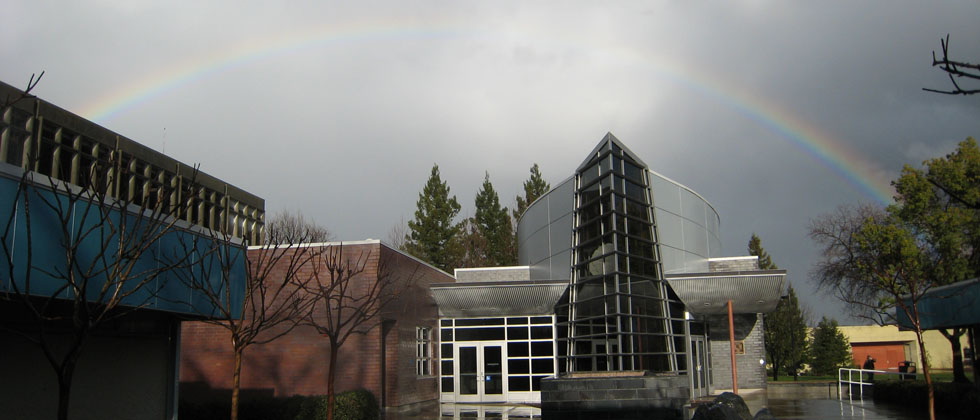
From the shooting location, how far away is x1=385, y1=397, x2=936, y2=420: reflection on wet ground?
20.9 metres

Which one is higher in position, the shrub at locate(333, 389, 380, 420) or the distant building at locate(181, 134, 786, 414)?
the distant building at locate(181, 134, 786, 414)

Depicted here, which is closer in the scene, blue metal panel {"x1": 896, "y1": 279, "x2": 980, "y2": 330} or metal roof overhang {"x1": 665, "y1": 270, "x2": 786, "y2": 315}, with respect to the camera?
blue metal panel {"x1": 896, "y1": 279, "x2": 980, "y2": 330}

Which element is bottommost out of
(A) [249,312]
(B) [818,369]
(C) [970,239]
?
(B) [818,369]

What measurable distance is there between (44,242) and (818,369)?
58.6 meters

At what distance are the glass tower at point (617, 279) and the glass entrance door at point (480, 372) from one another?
389cm

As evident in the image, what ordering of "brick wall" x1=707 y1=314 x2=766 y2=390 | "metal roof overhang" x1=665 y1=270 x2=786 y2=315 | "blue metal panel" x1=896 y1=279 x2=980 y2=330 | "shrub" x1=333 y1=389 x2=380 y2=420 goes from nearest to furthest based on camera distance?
"shrub" x1=333 y1=389 x2=380 y2=420 < "blue metal panel" x1=896 y1=279 x2=980 y2=330 < "metal roof overhang" x1=665 y1=270 x2=786 y2=315 < "brick wall" x1=707 y1=314 x2=766 y2=390

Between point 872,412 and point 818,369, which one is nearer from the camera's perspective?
point 872,412

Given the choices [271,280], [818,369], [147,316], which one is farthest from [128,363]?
[818,369]

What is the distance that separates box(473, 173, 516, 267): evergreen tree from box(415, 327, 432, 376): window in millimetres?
29572

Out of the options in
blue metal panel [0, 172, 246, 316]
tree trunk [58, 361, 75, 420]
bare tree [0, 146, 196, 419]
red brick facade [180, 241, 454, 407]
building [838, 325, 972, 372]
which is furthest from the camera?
building [838, 325, 972, 372]

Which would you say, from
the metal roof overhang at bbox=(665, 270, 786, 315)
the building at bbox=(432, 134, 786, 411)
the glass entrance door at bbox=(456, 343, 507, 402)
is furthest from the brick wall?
the glass entrance door at bbox=(456, 343, 507, 402)

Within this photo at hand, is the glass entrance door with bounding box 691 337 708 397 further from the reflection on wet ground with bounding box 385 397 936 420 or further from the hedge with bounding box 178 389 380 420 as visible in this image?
Answer: the hedge with bounding box 178 389 380 420

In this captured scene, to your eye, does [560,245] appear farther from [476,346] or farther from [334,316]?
[334,316]

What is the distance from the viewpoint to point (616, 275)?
79.6 feet
